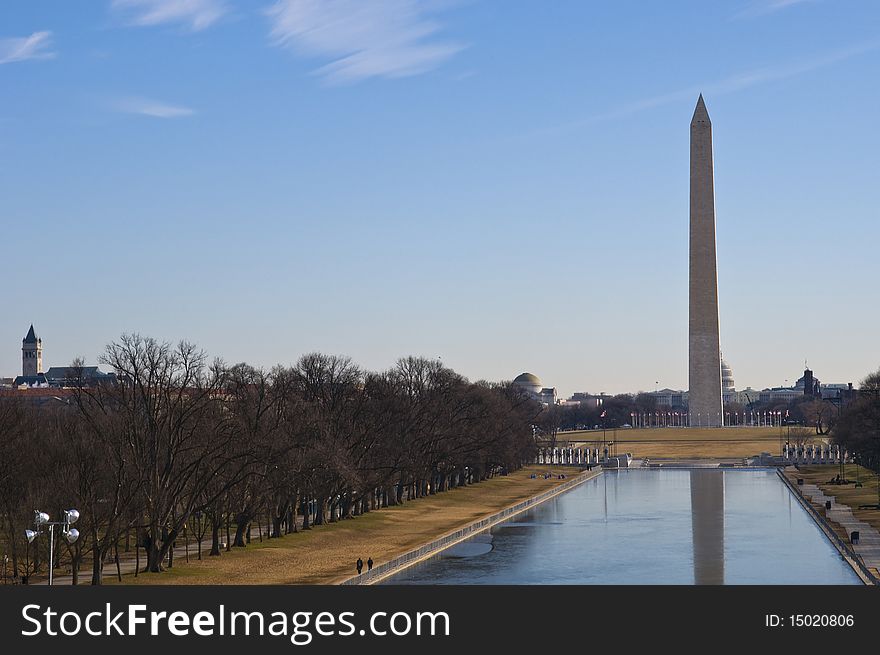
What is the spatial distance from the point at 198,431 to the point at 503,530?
17865mm

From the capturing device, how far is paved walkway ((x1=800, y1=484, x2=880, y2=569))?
48.4 metres

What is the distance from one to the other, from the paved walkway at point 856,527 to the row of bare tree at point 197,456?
2215cm

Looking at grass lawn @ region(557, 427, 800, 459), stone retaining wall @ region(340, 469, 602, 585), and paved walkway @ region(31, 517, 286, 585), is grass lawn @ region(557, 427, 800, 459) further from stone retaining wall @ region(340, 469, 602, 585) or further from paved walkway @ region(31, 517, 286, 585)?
paved walkway @ region(31, 517, 286, 585)

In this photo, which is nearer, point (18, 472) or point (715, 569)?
point (715, 569)

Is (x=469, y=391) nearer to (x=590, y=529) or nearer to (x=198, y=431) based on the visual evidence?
(x=590, y=529)

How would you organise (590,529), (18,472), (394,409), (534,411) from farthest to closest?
(534,411)
(394,409)
(590,529)
(18,472)

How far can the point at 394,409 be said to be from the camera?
A: 80.8 m

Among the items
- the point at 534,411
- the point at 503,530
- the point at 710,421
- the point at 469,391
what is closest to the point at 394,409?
the point at 503,530

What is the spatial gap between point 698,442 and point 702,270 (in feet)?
62.7

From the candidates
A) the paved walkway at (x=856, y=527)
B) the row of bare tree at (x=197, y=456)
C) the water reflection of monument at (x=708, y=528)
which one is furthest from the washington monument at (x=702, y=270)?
the row of bare tree at (x=197, y=456)

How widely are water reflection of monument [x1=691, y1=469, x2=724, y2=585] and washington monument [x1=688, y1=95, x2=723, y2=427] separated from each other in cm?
3215

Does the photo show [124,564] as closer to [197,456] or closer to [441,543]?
[197,456]

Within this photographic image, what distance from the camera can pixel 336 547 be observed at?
57.6m

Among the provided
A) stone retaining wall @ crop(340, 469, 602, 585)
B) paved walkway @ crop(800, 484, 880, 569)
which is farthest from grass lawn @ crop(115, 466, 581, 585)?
paved walkway @ crop(800, 484, 880, 569)
